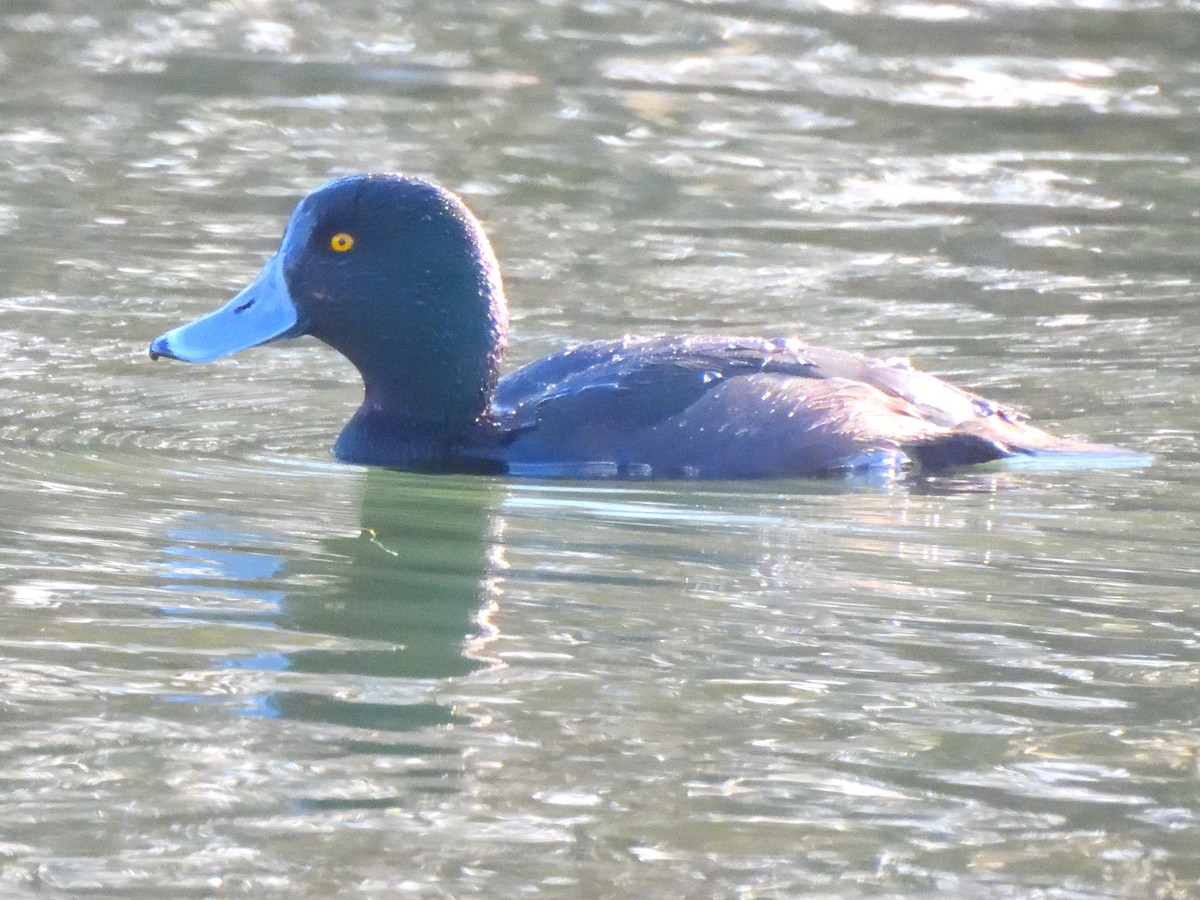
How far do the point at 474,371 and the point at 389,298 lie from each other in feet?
1.36

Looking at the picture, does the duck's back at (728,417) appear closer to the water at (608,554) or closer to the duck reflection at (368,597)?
the water at (608,554)

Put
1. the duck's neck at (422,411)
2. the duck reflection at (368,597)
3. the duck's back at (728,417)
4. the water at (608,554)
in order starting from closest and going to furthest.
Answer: the water at (608,554) → the duck reflection at (368,597) → the duck's back at (728,417) → the duck's neck at (422,411)

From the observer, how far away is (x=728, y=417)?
25.6ft

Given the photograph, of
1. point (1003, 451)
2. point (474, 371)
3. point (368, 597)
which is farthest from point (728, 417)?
point (368, 597)

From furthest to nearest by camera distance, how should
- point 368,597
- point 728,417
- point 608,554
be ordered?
point 728,417
point 608,554
point 368,597

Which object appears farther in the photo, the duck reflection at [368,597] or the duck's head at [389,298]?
the duck's head at [389,298]

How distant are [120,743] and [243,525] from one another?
2.34 meters

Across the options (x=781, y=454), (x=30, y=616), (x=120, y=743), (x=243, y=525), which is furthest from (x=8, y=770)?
(x=781, y=454)

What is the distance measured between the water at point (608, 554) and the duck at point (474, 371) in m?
0.22

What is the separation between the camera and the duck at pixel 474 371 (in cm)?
788

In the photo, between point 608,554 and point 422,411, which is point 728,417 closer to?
point 422,411

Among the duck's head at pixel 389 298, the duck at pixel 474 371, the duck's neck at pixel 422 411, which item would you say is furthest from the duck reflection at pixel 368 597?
the duck's head at pixel 389 298

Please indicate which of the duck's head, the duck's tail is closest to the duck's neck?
the duck's head

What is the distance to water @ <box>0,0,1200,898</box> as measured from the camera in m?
4.25
